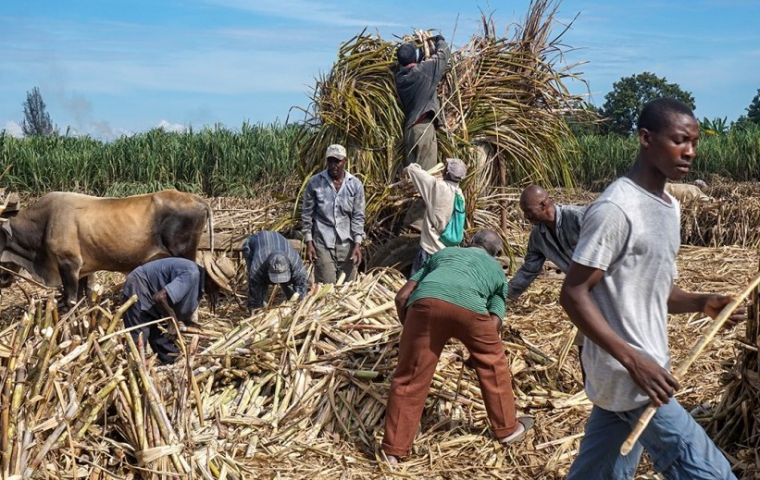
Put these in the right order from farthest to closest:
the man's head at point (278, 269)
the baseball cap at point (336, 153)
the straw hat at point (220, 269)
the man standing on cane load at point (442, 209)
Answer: the straw hat at point (220, 269) → the baseball cap at point (336, 153) → the man standing on cane load at point (442, 209) → the man's head at point (278, 269)

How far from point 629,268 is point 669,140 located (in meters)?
0.45

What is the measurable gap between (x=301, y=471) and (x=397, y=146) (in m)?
4.59

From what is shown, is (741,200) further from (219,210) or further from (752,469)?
(752,469)

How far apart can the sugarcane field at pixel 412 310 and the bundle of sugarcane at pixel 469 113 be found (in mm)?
25

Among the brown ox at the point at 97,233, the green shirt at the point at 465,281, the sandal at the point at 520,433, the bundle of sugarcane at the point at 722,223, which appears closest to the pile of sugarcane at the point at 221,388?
the sandal at the point at 520,433

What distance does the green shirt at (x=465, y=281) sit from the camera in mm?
4895

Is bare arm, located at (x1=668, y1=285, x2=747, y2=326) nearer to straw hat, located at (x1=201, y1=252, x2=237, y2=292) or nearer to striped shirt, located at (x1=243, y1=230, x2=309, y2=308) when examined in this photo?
striped shirt, located at (x1=243, y1=230, x2=309, y2=308)

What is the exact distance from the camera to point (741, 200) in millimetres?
12227

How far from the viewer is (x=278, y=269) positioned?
24.7 ft

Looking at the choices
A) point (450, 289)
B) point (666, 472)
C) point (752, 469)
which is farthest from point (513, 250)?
point (666, 472)

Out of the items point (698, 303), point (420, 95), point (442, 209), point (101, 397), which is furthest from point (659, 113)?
point (420, 95)

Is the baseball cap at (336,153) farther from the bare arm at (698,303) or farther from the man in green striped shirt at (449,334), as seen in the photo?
the bare arm at (698,303)

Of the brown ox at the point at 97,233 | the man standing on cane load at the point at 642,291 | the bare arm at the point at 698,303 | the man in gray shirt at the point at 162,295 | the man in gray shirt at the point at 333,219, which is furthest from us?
the brown ox at the point at 97,233

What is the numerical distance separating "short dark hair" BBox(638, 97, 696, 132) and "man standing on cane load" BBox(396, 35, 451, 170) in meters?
5.48
